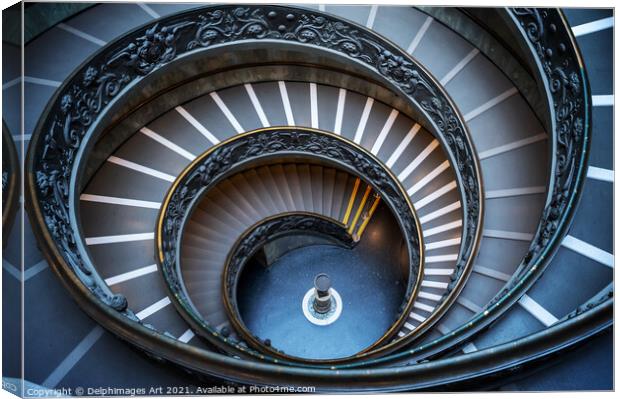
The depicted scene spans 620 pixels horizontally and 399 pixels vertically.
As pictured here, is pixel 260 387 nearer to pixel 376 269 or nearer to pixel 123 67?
pixel 123 67

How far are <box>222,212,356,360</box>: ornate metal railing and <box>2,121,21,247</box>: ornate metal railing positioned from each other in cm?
480

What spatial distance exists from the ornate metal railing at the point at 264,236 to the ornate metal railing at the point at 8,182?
4.80 metres

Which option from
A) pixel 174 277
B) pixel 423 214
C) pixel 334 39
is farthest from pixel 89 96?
pixel 423 214

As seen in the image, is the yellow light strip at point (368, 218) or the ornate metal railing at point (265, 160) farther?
the yellow light strip at point (368, 218)

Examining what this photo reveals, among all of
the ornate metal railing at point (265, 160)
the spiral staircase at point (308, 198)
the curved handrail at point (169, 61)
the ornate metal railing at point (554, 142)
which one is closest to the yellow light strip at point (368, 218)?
the spiral staircase at point (308, 198)

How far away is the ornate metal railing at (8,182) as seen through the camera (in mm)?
3646

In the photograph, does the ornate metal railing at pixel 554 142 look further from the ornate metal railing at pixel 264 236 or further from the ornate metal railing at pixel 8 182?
the ornate metal railing at pixel 264 236

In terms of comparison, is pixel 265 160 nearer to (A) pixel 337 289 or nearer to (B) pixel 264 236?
(B) pixel 264 236

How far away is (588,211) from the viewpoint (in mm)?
3949

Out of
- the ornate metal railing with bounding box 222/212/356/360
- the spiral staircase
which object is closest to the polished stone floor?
the spiral staircase

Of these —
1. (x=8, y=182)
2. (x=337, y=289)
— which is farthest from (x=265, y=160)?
(x=8, y=182)

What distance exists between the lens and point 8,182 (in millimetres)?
3766

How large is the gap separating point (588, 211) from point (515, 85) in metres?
3.82

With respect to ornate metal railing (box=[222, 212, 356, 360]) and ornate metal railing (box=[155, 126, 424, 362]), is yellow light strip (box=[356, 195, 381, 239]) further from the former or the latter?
ornate metal railing (box=[155, 126, 424, 362])
